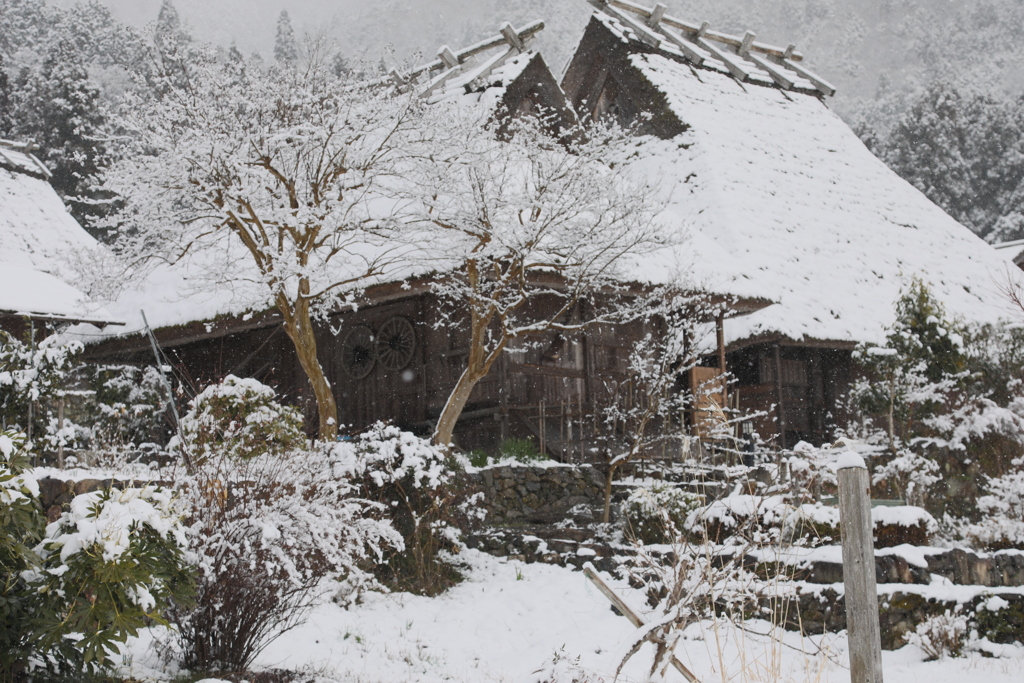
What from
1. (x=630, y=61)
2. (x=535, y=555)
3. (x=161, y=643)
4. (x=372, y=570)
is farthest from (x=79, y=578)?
(x=630, y=61)

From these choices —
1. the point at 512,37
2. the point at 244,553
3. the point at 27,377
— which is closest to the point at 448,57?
the point at 512,37

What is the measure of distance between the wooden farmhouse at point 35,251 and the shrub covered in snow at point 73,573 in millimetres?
7200

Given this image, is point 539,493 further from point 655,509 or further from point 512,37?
point 512,37

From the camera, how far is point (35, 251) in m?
16.3

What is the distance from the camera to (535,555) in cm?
914

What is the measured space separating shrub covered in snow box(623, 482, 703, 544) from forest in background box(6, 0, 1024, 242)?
5870 millimetres

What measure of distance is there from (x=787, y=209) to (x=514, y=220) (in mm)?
10367

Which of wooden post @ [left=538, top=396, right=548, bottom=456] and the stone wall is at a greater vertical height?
wooden post @ [left=538, top=396, right=548, bottom=456]

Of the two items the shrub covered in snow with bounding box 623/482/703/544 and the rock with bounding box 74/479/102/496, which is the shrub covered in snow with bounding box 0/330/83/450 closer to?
the rock with bounding box 74/479/102/496

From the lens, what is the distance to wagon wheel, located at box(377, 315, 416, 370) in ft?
41.9

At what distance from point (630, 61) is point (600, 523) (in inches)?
530

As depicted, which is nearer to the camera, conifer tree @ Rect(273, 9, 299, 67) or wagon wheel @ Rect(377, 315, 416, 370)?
wagon wheel @ Rect(377, 315, 416, 370)

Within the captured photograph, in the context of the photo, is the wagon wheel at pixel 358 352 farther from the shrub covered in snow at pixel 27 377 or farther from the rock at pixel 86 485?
the rock at pixel 86 485

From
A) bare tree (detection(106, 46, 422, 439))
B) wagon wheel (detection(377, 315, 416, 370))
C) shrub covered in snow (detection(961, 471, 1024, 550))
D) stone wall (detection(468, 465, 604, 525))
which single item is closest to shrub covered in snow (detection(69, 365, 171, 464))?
wagon wheel (detection(377, 315, 416, 370))
